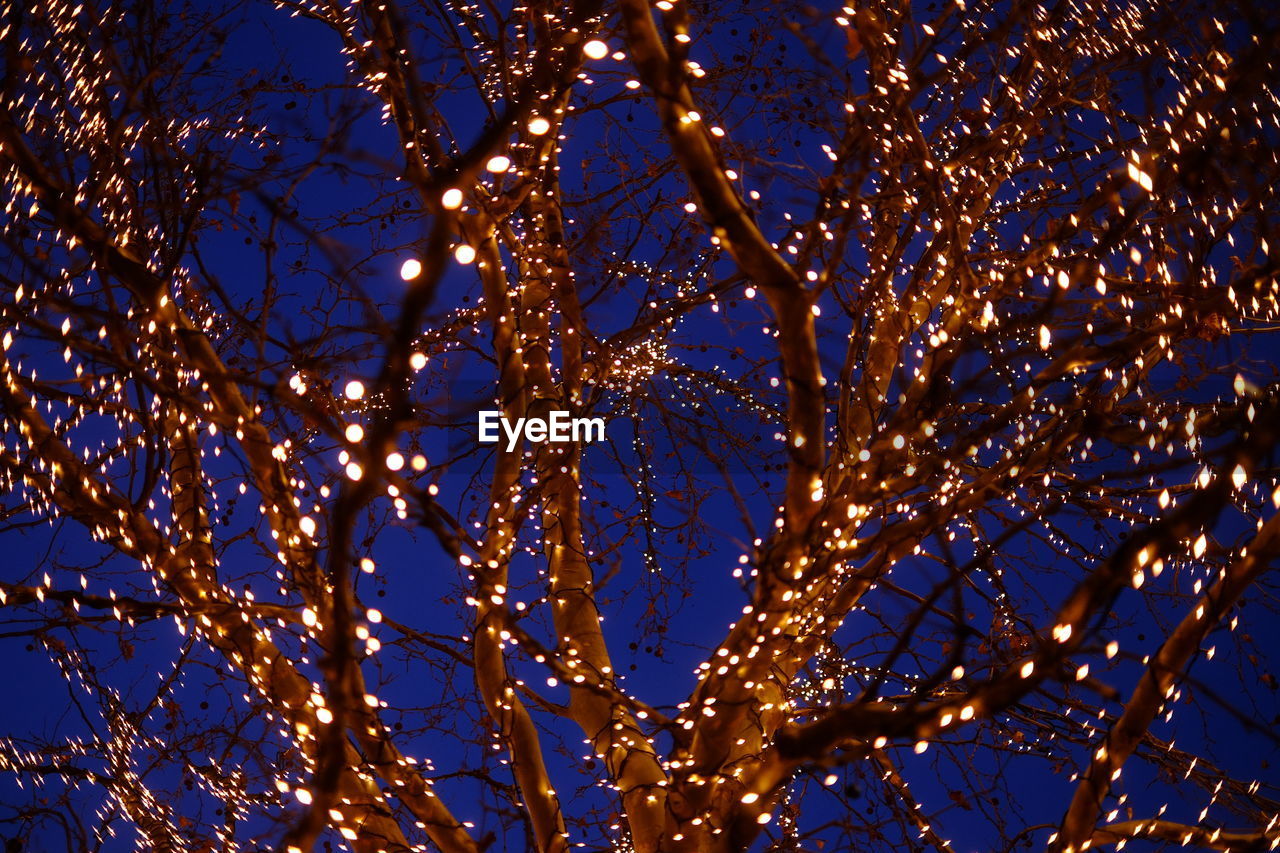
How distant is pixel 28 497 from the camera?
3074 mm

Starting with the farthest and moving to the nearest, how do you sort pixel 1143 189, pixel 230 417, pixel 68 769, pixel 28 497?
pixel 68 769, pixel 28 497, pixel 230 417, pixel 1143 189

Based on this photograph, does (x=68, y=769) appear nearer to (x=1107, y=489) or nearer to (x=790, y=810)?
(x=790, y=810)

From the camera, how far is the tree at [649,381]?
7.00 feet

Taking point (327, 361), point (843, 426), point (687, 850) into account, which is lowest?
point (687, 850)

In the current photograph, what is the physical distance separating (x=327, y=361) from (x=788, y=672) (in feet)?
6.09

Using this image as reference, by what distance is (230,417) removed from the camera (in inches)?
112

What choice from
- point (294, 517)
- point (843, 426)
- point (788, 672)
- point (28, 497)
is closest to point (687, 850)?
point (788, 672)

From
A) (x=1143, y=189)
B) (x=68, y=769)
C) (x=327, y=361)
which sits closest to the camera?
(x=1143, y=189)

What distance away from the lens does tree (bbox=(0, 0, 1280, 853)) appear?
84.0 inches

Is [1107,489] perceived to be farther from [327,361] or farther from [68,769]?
[68,769]

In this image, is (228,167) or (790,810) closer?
(228,167)

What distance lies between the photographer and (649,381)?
3.61 metres

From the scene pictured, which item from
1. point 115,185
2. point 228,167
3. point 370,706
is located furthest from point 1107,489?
point 115,185

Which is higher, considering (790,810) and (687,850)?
(790,810)
